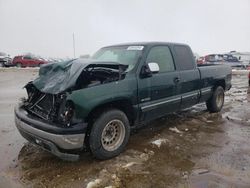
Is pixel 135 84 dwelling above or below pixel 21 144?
above

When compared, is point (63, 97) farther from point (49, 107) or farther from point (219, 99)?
point (219, 99)

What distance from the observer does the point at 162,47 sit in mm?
5000

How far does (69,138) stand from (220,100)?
5.03 meters

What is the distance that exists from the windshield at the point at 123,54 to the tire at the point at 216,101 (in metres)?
3.08

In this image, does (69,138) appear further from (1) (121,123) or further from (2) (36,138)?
(1) (121,123)

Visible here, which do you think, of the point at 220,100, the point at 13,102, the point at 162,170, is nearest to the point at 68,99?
the point at 162,170

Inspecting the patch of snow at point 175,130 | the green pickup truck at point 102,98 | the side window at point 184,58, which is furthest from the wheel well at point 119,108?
the side window at point 184,58

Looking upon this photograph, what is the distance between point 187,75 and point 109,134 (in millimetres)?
2403

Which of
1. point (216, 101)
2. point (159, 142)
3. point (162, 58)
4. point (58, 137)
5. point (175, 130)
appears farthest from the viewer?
point (216, 101)

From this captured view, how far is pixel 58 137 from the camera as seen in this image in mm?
3303

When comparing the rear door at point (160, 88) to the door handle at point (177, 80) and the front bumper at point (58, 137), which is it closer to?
the door handle at point (177, 80)

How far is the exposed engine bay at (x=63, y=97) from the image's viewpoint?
11.1 feet

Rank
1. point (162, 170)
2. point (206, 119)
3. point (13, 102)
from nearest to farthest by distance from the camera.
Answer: point (162, 170), point (206, 119), point (13, 102)

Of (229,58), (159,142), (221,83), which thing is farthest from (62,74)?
(229,58)
